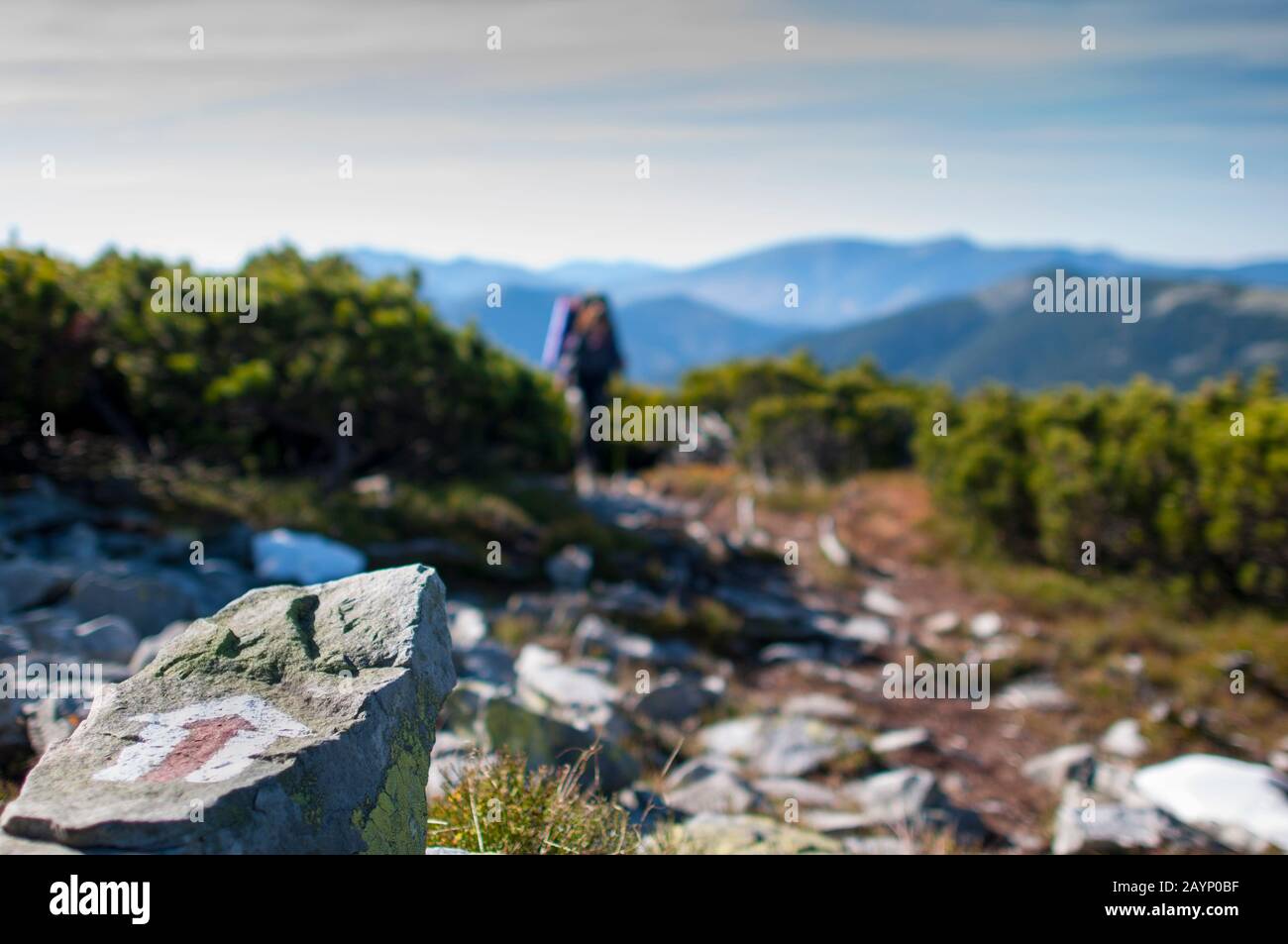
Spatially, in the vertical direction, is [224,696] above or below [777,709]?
above

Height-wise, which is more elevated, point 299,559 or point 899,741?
point 299,559

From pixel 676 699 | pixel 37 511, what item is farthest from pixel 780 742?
pixel 37 511

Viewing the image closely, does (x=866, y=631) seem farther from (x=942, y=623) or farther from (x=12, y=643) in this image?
(x=12, y=643)

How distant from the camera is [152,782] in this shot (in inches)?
70.5

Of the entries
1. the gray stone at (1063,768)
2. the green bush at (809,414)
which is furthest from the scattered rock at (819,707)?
the green bush at (809,414)

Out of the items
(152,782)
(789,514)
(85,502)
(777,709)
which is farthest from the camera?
(789,514)

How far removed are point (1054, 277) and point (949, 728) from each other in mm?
5363

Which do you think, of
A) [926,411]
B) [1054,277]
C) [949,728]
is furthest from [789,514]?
[949,728]

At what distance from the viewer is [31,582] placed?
5.41 m

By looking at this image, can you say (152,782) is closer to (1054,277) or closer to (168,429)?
(168,429)

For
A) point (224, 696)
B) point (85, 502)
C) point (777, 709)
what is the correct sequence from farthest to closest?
point (85, 502), point (777, 709), point (224, 696)

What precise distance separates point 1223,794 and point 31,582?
709cm

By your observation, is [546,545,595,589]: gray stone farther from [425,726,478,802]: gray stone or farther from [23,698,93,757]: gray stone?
[23,698,93,757]: gray stone
